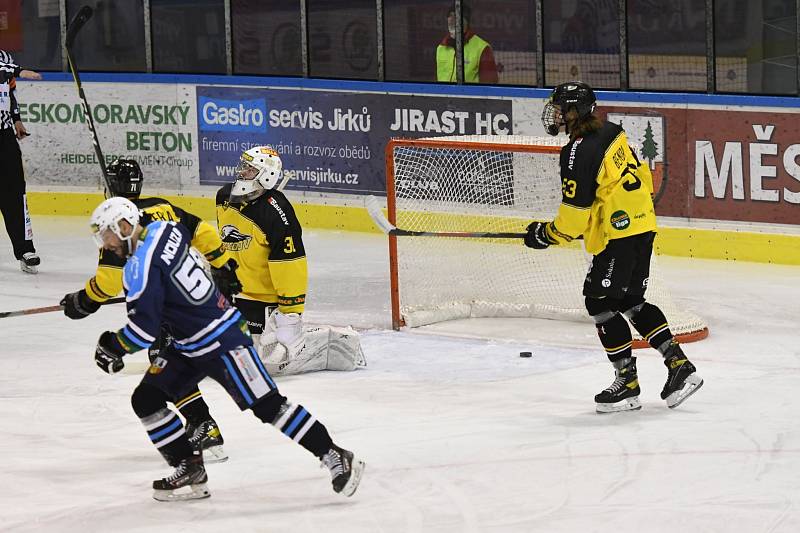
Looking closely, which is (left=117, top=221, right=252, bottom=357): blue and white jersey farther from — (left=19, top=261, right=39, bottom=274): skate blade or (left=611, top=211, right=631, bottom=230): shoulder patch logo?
(left=19, top=261, right=39, bottom=274): skate blade

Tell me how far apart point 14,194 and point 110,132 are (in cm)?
202

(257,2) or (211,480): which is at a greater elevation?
(257,2)

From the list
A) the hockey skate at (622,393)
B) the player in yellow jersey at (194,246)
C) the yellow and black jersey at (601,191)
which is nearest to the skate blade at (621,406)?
the hockey skate at (622,393)

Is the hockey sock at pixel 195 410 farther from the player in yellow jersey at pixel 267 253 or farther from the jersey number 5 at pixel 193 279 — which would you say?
the player in yellow jersey at pixel 267 253

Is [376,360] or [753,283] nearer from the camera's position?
[376,360]

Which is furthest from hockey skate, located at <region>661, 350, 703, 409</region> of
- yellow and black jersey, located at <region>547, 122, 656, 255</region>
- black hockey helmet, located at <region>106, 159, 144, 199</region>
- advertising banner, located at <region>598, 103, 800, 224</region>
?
advertising banner, located at <region>598, 103, 800, 224</region>

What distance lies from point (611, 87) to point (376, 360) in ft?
11.2

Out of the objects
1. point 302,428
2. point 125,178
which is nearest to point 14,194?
point 125,178

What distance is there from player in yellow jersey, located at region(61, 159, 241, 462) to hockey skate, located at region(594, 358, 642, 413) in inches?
58.5

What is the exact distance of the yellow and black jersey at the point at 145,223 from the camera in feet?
18.3

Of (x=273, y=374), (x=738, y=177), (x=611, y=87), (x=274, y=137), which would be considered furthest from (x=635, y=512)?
(x=274, y=137)

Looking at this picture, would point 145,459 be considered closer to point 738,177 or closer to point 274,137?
point 738,177

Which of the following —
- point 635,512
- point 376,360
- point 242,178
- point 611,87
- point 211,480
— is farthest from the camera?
point 611,87

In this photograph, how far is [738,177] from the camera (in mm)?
9258
